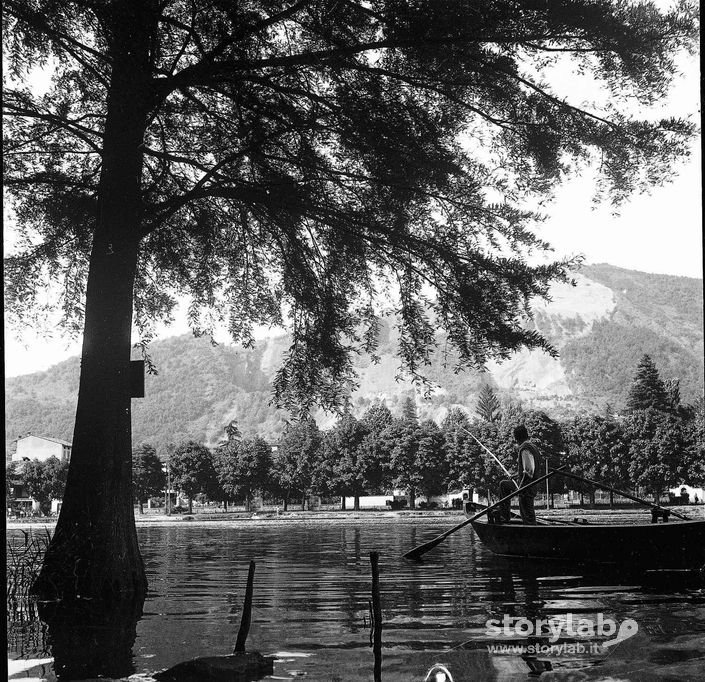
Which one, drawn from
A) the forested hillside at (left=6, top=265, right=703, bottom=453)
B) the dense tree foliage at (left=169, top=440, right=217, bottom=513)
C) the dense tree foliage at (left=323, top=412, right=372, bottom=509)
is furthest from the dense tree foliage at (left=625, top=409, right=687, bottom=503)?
the dense tree foliage at (left=169, top=440, right=217, bottom=513)

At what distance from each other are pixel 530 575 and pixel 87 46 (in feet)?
24.5

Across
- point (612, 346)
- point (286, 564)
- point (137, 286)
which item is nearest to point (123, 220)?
point (137, 286)

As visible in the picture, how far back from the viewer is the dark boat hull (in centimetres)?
891

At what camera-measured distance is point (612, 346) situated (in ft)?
46.6

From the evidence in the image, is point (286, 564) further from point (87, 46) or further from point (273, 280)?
point (87, 46)

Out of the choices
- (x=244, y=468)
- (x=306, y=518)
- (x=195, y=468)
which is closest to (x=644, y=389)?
(x=244, y=468)

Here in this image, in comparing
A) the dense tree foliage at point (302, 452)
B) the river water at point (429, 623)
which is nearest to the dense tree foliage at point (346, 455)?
the dense tree foliage at point (302, 452)

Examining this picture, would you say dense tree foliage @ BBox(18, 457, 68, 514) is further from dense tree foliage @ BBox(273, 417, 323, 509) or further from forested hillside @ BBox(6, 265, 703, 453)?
dense tree foliage @ BBox(273, 417, 323, 509)

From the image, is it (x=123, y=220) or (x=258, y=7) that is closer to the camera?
(x=258, y=7)

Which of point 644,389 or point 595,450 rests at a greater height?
point 644,389

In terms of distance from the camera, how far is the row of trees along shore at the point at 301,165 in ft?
18.1

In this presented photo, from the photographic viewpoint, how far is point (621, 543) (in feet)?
30.8

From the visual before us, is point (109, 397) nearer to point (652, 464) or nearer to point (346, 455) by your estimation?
point (346, 455)

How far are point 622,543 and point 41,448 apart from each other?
6.44m
